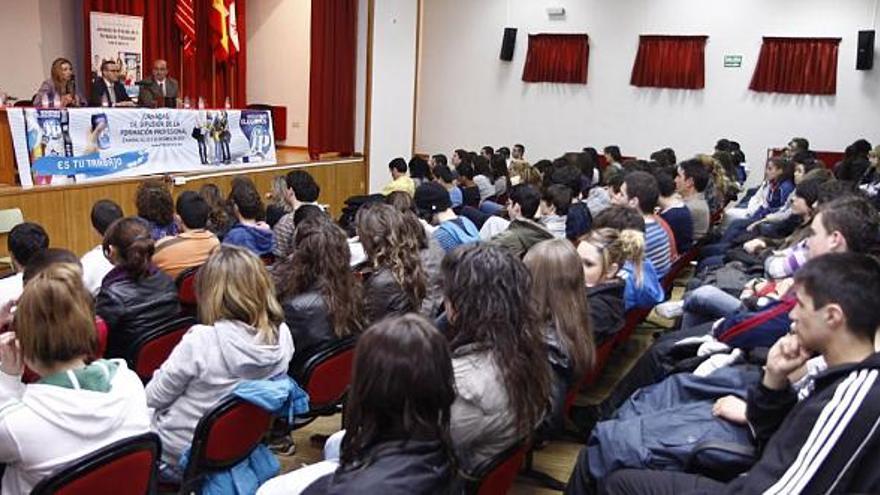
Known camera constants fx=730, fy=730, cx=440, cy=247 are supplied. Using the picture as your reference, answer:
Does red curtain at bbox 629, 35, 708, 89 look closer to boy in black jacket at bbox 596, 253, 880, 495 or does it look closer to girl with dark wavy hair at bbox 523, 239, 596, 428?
girl with dark wavy hair at bbox 523, 239, 596, 428

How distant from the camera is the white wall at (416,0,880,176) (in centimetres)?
988

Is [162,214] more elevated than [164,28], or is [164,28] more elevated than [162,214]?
[164,28]

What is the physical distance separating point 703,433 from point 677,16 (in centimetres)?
961

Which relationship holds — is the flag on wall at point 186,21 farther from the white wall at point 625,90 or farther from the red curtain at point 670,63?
the red curtain at point 670,63

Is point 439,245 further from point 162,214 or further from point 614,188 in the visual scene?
point 614,188

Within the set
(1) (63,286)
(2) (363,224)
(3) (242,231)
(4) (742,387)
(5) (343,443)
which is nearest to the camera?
(5) (343,443)

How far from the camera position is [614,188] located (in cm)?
583

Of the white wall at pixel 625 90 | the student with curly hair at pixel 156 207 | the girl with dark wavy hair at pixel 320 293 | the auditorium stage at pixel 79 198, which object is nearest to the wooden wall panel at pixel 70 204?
the auditorium stage at pixel 79 198

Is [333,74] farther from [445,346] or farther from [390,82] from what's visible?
[445,346]

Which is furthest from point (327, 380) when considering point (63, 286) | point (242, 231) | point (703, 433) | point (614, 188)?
point (614, 188)

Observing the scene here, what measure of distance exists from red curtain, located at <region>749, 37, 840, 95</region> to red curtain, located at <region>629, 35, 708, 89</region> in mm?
793

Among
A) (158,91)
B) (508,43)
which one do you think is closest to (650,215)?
(158,91)

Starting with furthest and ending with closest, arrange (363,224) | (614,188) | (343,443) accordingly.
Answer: (614,188) < (363,224) < (343,443)

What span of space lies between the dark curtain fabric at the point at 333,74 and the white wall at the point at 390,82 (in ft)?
1.03
